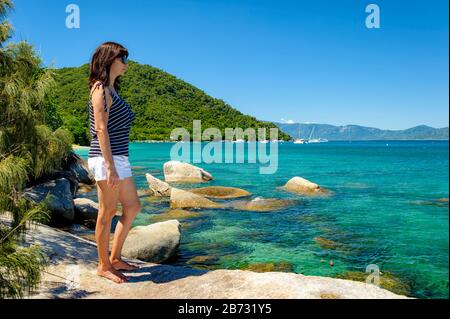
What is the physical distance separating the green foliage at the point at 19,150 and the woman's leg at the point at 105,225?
0.60 metres

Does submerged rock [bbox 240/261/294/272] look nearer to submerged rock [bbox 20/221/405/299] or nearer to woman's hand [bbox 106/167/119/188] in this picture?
submerged rock [bbox 20/221/405/299]

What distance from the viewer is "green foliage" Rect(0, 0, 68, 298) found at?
11.5 ft

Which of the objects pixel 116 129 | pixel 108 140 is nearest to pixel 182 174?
pixel 116 129

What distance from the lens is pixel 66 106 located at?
8469 centimetres

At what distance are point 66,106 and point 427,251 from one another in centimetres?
8582

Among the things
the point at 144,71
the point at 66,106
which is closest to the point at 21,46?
the point at 66,106

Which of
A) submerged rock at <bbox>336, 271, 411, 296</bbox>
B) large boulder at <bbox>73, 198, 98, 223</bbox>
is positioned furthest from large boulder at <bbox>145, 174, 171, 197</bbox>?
submerged rock at <bbox>336, 271, 411, 296</bbox>

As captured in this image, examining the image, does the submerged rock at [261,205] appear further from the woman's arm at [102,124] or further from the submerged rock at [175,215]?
the woman's arm at [102,124]

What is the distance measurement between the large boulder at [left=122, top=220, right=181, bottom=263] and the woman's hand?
13.1ft

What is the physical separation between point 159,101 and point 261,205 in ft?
351

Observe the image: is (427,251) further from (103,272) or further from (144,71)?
(144,71)

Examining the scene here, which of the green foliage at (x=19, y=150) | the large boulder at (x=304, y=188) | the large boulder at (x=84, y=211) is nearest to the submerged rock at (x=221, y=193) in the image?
the large boulder at (x=304, y=188)

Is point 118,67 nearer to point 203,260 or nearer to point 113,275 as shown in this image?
point 113,275
